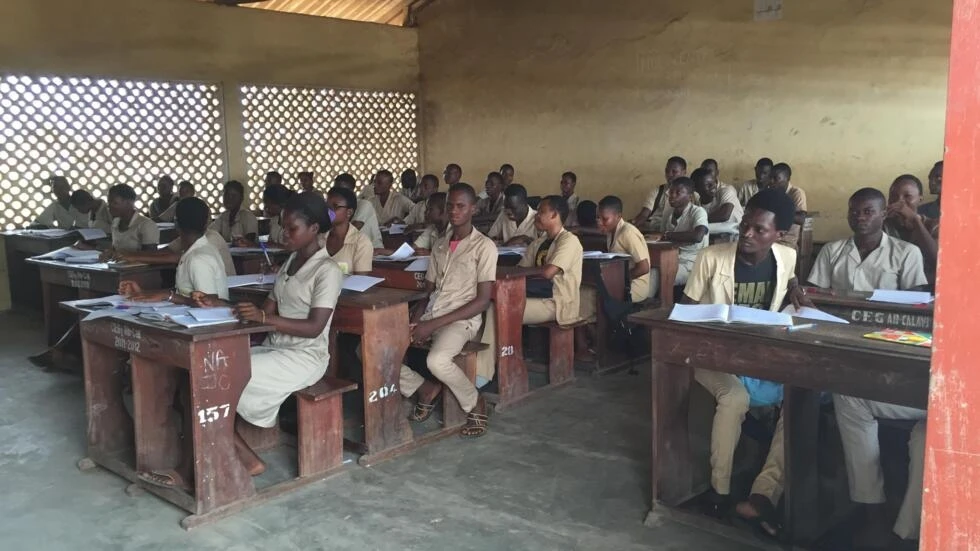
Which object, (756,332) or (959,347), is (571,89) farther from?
(959,347)

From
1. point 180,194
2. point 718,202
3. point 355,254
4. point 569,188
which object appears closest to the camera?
point 355,254

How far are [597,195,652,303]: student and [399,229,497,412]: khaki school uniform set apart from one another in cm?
142

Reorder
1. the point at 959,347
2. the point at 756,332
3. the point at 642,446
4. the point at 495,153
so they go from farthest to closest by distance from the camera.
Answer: the point at 495,153
the point at 642,446
the point at 756,332
the point at 959,347

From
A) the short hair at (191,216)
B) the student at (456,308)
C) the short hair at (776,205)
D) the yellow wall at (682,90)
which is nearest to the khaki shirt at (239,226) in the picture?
the short hair at (191,216)

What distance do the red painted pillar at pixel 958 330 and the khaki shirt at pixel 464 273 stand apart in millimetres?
2876

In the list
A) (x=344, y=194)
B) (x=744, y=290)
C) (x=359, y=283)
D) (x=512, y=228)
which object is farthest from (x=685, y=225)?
(x=359, y=283)

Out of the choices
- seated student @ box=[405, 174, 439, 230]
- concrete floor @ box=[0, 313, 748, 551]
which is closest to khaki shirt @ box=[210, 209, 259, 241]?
seated student @ box=[405, 174, 439, 230]

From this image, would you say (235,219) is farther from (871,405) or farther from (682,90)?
(871,405)

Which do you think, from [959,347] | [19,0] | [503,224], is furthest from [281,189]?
[959,347]

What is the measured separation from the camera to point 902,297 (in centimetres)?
317

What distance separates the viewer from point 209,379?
119 inches

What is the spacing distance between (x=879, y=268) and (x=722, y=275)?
0.88m

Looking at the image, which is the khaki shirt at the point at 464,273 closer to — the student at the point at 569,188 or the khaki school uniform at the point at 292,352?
the khaki school uniform at the point at 292,352

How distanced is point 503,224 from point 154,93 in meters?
4.81
